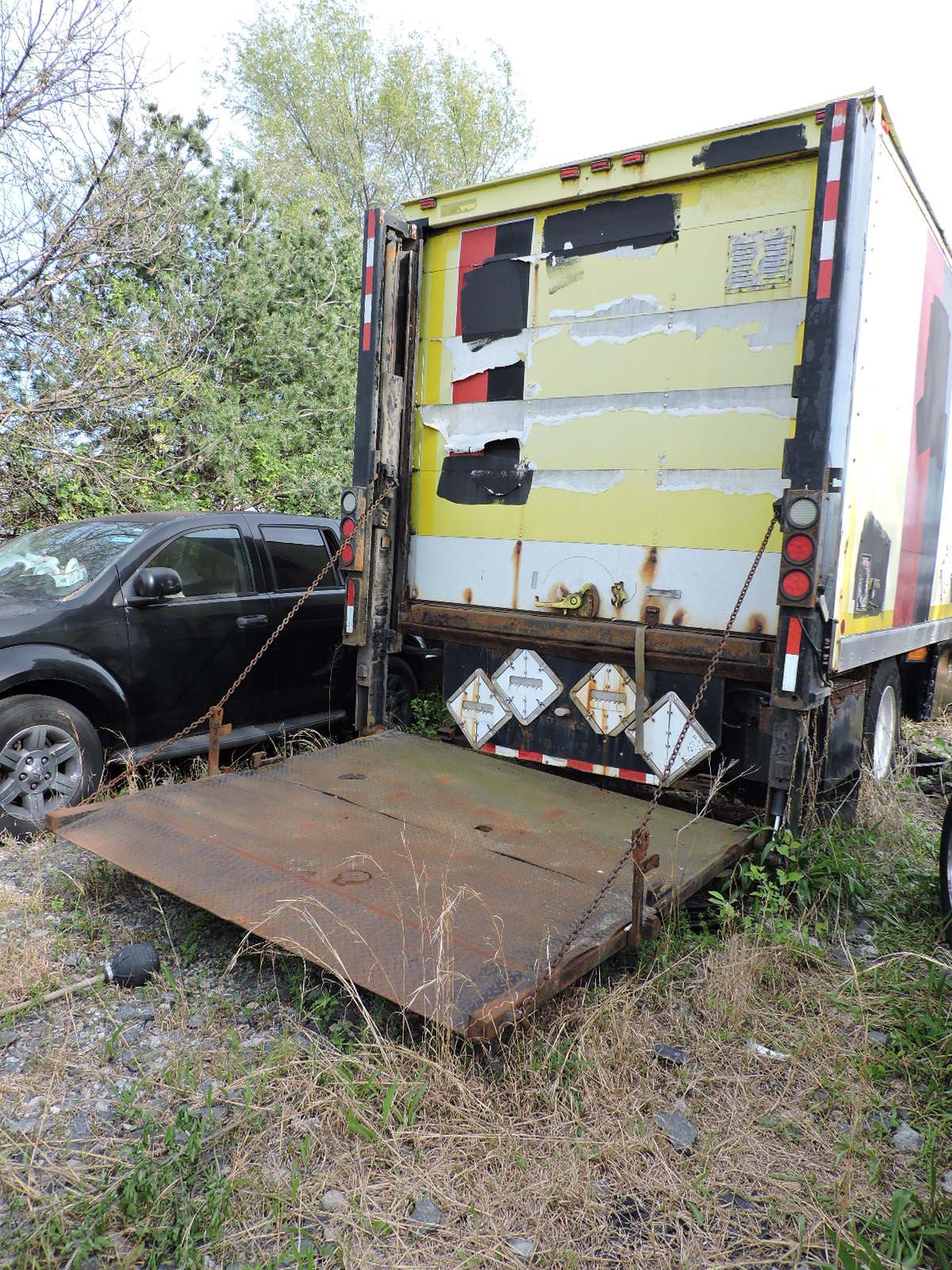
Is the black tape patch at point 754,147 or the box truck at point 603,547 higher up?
the black tape patch at point 754,147

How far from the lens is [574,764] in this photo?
4625 mm

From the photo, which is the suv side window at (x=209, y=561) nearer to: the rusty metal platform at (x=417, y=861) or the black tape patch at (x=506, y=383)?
the rusty metal platform at (x=417, y=861)

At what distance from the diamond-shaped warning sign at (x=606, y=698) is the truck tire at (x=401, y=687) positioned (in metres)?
1.64

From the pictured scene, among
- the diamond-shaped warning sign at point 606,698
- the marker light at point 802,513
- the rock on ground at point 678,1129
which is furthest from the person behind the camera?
the diamond-shaped warning sign at point 606,698

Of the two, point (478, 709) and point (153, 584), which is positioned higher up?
point (153, 584)

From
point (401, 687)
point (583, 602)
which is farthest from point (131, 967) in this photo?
point (401, 687)

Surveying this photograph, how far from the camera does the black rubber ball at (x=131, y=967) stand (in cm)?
328

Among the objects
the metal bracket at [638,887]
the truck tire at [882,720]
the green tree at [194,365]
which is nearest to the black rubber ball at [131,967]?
the metal bracket at [638,887]

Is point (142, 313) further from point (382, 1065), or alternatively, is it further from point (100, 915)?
point (382, 1065)

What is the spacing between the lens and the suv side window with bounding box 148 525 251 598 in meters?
5.49

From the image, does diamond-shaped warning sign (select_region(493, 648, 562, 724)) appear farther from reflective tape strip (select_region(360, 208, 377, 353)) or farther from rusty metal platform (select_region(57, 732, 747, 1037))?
reflective tape strip (select_region(360, 208, 377, 353))

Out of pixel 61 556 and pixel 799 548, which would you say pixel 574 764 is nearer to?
pixel 799 548

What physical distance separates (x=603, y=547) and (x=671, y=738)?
1.00 m

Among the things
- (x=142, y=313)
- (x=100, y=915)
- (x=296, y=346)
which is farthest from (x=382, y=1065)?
(x=296, y=346)
